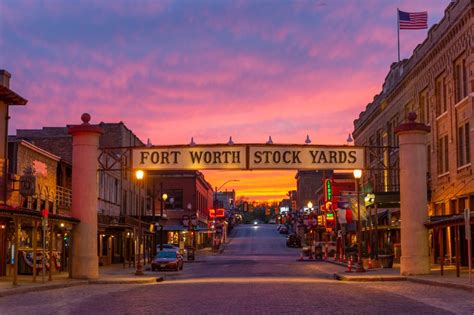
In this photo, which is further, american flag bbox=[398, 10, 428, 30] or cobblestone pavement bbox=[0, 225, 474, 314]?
american flag bbox=[398, 10, 428, 30]

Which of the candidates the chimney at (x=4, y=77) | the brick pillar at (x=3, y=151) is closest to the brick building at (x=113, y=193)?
the chimney at (x=4, y=77)

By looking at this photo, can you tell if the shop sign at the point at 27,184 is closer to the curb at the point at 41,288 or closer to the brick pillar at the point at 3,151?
the brick pillar at the point at 3,151

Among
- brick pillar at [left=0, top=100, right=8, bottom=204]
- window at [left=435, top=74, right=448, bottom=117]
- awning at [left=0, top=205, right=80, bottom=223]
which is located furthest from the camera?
window at [left=435, top=74, right=448, bottom=117]

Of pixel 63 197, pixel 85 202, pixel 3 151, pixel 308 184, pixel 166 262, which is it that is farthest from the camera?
pixel 308 184

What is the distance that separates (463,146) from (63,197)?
22.3 m

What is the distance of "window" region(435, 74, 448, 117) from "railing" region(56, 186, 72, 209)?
2235cm

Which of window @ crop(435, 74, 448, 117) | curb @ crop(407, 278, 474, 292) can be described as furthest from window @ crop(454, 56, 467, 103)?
curb @ crop(407, 278, 474, 292)

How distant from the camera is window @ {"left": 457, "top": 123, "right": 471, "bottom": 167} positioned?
3841 centimetres

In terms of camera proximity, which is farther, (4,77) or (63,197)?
(63,197)

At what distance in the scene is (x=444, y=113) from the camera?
42.6 meters

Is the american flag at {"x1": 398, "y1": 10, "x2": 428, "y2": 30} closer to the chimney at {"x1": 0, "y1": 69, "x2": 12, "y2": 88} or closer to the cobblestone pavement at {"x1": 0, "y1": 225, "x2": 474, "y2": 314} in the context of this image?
the cobblestone pavement at {"x1": 0, "y1": 225, "x2": 474, "y2": 314}

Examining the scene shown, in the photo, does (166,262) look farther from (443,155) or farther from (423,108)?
(423,108)

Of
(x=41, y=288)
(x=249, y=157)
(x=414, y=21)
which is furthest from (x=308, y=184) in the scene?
(x=41, y=288)

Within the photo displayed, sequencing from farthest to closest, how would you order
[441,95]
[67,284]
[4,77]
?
[441,95]
[4,77]
[67,284]
